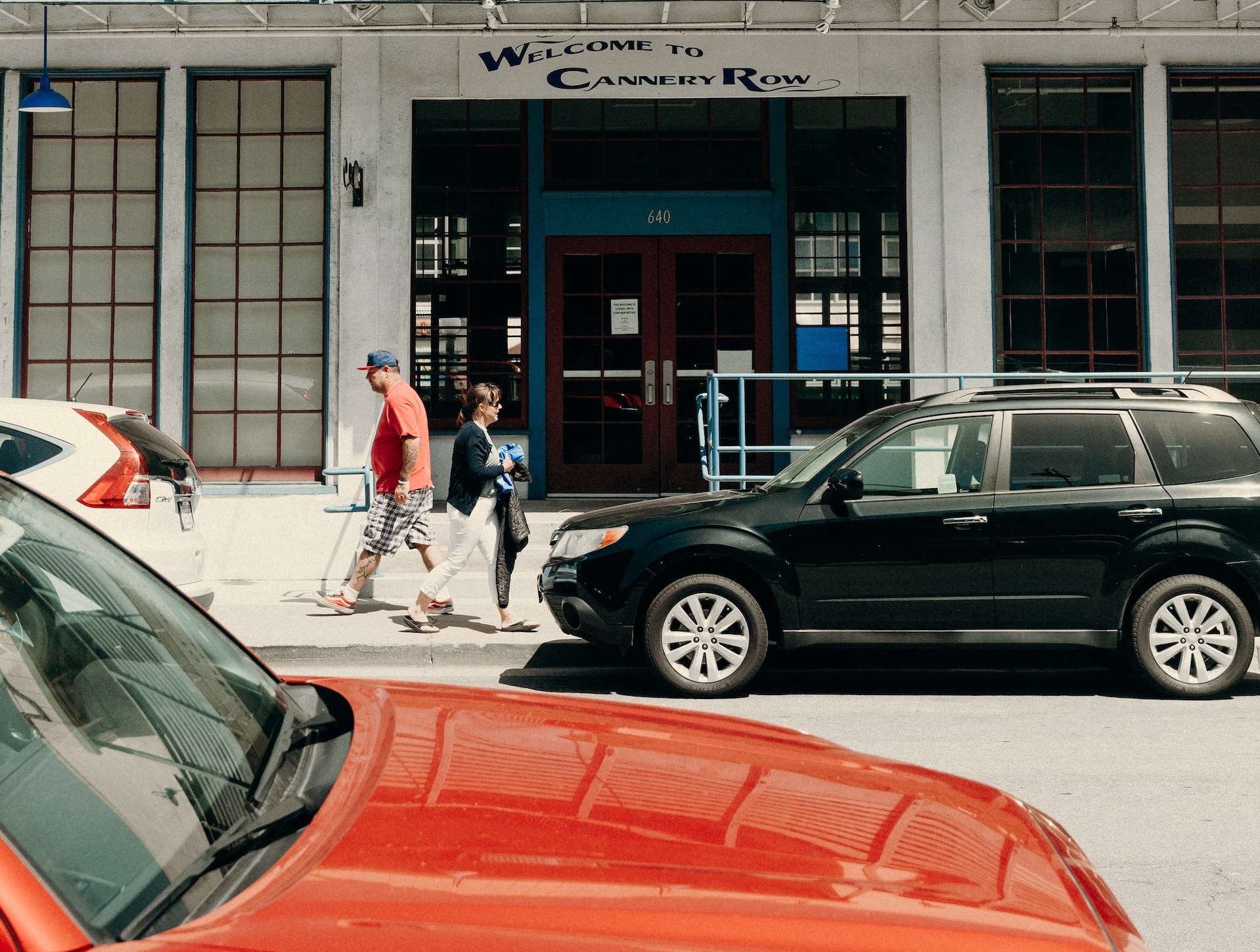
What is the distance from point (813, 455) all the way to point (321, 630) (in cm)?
386

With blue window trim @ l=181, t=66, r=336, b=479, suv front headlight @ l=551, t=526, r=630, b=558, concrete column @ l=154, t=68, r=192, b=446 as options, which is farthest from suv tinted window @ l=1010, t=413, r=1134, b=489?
concrete column @ l=154, t=68, r=192, b=446

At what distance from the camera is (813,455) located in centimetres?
803

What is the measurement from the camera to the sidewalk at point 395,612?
8.69 metres

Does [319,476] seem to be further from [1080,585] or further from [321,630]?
[1080,585]

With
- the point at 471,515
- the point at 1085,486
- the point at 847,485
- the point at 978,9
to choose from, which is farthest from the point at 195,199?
the point at 1085,486

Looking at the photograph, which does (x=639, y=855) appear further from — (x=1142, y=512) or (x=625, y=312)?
(x=625, y=312)

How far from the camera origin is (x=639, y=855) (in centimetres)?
177

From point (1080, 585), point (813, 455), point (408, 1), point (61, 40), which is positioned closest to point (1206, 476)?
point (1080, 585)

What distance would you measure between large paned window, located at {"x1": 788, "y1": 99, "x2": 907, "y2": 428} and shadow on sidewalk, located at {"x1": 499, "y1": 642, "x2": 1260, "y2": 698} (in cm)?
551

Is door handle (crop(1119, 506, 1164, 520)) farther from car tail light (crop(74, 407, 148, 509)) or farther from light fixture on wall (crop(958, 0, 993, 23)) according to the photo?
light fixture on wall (crop(958, 0, 993, 23))

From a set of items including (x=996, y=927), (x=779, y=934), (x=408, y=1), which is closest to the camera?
(x=779, y=934)

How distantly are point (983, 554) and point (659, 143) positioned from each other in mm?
7696

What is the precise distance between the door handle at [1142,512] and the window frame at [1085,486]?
143 mm

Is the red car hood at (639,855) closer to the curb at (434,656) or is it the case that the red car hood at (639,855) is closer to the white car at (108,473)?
the white car at (108,473)
